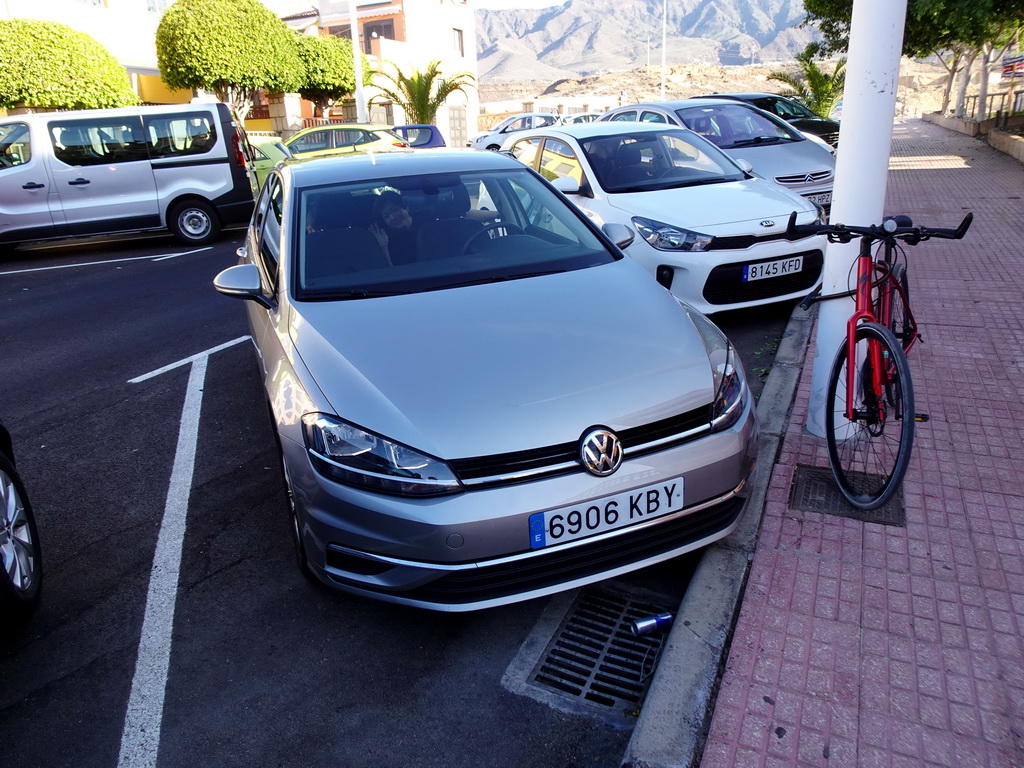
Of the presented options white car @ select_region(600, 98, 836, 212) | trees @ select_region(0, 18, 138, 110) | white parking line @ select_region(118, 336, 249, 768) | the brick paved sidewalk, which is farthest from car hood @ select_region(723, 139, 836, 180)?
trees @ select_region(0, 18, 138, 110)

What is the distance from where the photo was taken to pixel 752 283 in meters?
6.08

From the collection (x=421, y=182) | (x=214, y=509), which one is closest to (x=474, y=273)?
(x=421, y=182)

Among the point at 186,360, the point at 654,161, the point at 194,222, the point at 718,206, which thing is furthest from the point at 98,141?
the point at 718,206

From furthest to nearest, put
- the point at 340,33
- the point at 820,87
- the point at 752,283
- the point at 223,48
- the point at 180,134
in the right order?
the point at 340,33, the point at 223,48, the point at 820,87, the point at 180,134, the point at 752,283

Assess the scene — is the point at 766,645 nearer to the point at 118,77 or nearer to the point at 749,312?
the point at 749,312

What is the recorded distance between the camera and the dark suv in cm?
1357

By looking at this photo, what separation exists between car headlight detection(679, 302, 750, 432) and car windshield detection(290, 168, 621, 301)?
0.78 meters

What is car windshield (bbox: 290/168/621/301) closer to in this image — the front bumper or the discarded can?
the front bumper

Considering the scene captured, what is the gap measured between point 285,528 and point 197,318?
4.50 meters

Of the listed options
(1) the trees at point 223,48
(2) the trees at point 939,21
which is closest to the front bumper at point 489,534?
(2) the trees at point 939,21

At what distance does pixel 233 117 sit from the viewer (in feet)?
39.2

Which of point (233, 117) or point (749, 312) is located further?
point (233, 117)

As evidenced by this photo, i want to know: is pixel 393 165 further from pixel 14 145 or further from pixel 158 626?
pixel 14 145

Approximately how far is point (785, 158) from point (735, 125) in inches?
39.3
